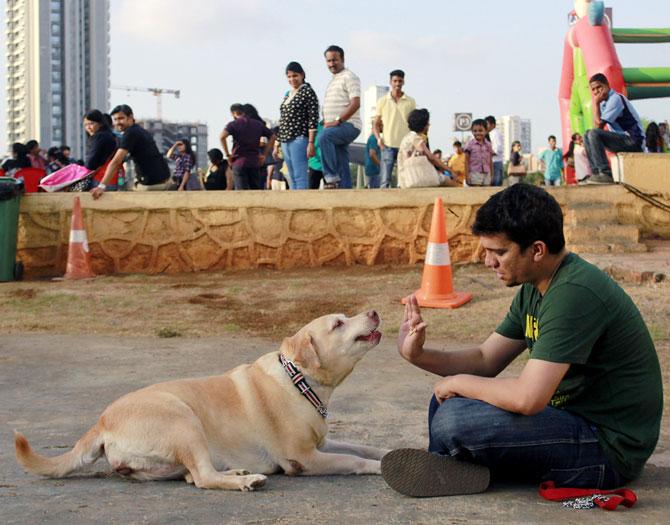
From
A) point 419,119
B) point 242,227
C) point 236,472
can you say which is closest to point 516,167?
point 419,119

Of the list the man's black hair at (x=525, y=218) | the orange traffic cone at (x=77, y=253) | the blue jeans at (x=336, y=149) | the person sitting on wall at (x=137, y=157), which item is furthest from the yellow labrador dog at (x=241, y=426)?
the person sitting on wall at (x=137, y=157)

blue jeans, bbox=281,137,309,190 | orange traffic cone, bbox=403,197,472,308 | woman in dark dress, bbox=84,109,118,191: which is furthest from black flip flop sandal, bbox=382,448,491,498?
woman in dark dress, bbox=84,109,118,191

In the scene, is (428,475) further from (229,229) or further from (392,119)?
(392,119)

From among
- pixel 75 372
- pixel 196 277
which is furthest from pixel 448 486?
pixel 196 277

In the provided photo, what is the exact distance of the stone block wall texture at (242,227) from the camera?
1032 centimetres

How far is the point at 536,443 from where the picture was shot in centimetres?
334

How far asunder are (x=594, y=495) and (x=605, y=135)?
326 inches

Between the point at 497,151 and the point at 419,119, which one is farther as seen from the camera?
the point at 497,151

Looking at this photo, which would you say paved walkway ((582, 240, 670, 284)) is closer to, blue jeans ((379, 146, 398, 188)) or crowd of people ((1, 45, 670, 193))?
crowd of people ((1, 45, 670, 193))

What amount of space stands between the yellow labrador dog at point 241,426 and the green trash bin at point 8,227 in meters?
6.83

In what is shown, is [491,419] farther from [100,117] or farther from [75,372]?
[100,117]

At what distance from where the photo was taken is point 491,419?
336 centimetres

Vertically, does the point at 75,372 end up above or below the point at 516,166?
below

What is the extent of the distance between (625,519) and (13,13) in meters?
156
